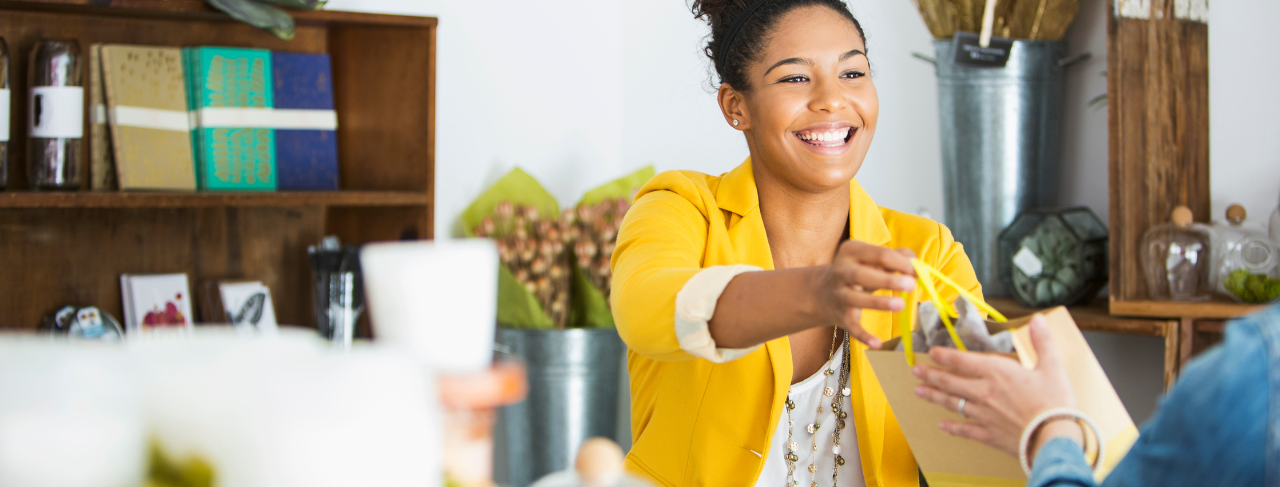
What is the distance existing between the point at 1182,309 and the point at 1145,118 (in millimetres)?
399

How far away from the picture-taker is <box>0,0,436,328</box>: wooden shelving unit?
2.01m

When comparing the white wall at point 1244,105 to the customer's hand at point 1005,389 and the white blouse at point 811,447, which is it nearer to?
the white blouse at point 811,447

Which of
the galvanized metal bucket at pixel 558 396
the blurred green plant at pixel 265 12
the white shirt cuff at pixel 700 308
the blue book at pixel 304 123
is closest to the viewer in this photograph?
the white shirt cuff at pixel 700 308

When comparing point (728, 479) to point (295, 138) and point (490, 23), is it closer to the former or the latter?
point (295, 138)

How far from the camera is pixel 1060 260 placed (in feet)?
6.81

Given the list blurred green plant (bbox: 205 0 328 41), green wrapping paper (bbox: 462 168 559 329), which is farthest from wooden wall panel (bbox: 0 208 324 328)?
blurred green plant (bbox: 205 0 328 41)

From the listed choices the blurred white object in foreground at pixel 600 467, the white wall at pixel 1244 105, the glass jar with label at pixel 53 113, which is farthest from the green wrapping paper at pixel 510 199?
the blurred white object in foreground at pixel 600 467

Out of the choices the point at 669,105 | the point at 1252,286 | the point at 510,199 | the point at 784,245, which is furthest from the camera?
the point at 669,105

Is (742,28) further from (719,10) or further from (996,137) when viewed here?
(996,137)

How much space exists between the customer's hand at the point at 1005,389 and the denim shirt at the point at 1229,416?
0.25m

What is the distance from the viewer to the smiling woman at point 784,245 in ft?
4.60

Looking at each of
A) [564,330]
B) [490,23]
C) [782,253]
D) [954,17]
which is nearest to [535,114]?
[490,23]

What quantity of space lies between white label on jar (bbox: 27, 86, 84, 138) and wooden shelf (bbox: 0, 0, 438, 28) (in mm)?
174

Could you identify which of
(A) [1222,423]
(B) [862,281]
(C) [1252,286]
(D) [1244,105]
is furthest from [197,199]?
(D) [1244,105]
